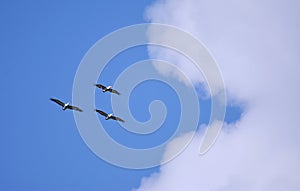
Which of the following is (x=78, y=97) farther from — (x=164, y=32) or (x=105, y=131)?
(x=164, y=32)

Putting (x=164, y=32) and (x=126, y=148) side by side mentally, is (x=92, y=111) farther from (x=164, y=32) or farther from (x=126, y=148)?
(x=164, y=32)

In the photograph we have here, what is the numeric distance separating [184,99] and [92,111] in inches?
765

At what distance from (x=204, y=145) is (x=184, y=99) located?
10212mm

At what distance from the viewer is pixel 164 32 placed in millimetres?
133875

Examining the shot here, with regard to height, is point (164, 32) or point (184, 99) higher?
point (164, 32)

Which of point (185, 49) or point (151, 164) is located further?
point (185, 49)

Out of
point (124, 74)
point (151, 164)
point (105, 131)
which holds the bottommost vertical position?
point (151, 164)

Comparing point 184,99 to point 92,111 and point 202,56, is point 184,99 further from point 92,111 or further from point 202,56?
point 92,111

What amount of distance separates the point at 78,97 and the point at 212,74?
28.2m

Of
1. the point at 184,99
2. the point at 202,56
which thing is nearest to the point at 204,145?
the point at 184,99

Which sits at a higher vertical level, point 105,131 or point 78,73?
point 78,73

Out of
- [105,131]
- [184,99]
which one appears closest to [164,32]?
[184,99]

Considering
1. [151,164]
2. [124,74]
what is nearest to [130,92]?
[124,74]

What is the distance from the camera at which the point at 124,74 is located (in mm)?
131500
